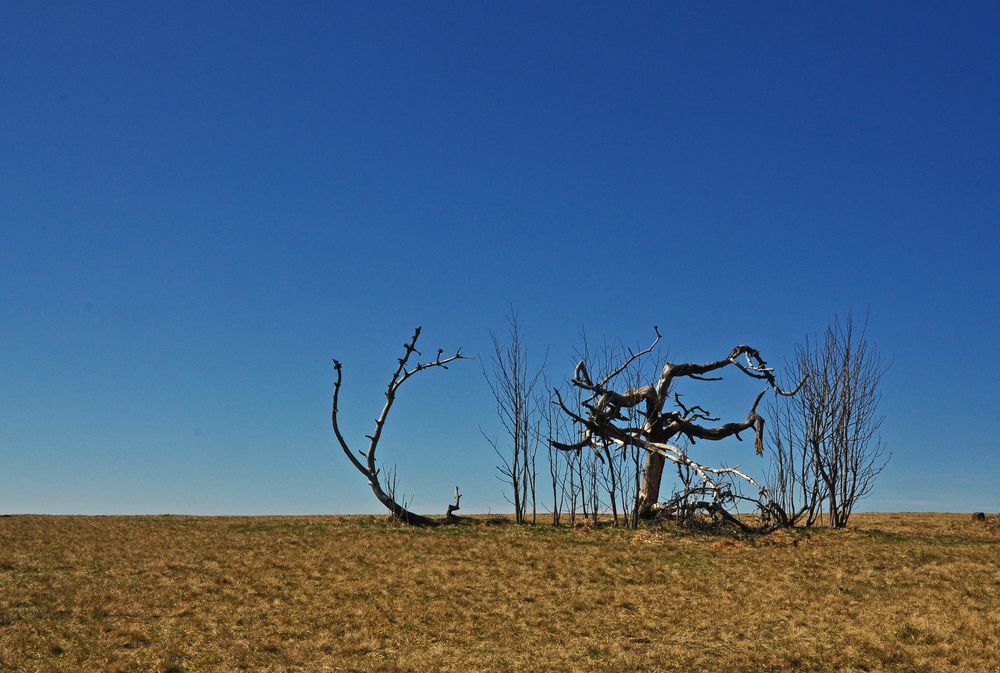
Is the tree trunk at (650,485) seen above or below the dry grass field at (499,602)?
Result: above

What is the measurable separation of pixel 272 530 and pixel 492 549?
8204 mm

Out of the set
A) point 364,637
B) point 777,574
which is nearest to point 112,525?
point 364,637

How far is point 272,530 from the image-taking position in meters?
26.1

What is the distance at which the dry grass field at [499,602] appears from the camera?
502 inches

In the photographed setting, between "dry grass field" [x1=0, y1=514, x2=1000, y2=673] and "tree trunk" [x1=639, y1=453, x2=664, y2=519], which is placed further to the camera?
"tree trunk" [x1=639, y1=453, x2=664, y2=519]

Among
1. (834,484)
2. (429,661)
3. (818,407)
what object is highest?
(818,407)

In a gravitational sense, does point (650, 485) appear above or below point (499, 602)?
above

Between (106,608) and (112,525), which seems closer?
(106,608)

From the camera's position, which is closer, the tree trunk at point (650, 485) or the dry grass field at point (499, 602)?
the dry grass field at point (499, 602)

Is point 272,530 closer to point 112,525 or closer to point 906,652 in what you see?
point 112,525

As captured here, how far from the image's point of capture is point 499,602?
635 inches

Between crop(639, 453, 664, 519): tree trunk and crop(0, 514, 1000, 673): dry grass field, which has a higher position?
crop(639, 453, 664, 519): tree trunk

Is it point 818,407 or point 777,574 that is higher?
point 818,407

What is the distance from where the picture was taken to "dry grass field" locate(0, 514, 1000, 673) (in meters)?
12.7
